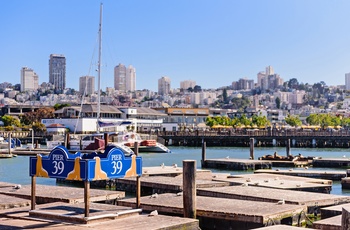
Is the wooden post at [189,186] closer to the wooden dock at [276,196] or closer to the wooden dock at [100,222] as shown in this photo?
the wooden dock at [100,222]

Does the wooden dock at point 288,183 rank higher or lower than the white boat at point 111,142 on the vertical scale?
lower

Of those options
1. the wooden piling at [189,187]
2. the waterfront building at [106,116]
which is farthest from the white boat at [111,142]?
the wooden piling at [189,187]

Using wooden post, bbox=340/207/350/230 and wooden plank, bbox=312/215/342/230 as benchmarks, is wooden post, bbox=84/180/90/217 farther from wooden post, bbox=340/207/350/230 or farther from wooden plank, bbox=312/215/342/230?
wooden post, bbox=340/207/350/230

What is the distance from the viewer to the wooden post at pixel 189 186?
51.4 ft

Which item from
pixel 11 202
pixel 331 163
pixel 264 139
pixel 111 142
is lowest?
pixel 331 163

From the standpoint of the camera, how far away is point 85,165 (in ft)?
47.5

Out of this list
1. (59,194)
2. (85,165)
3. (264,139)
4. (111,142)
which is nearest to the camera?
(85,165)

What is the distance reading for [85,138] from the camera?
63312 mm

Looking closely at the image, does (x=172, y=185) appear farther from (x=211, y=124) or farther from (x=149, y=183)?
(x=211, y=124)

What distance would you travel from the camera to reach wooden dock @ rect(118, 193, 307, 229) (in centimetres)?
1612

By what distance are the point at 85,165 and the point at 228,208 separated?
4.83 metres

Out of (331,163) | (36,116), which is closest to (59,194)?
(331,163)

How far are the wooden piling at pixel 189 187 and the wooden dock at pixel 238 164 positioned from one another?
2784 cm

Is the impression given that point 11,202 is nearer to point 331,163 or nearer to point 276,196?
point 276,196
